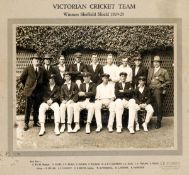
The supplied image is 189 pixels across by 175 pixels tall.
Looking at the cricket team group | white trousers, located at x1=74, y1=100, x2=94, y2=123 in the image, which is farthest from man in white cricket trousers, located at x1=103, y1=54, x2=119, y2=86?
white trousers, located at x1=74, y1=100, x2=94, y2=123

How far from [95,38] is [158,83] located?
0.28 meters

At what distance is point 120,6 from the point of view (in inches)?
75.8

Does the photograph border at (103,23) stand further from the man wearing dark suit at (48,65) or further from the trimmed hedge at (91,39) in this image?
the man wearing dark suit at (48,65)

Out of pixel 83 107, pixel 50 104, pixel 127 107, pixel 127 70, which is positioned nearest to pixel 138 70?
pixel 127 70

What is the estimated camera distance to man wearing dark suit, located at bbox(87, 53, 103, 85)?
1.96m

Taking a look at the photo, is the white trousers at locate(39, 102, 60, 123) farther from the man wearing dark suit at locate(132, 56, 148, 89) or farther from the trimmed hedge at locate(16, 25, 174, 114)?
the man wearing dark suit at locate(132, 56, 148, 89)

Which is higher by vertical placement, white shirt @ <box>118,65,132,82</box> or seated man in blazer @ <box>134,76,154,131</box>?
white shirt @ <box>118,65,132,82</box>

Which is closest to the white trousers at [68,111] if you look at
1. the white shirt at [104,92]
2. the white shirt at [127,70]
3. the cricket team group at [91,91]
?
the cricket team group at [91,91]

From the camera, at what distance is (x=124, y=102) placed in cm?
196

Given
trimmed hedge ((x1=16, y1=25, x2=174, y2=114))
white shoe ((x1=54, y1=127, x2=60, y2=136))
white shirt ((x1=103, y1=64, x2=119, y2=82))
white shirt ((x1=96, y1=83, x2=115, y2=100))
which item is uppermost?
trimmed hedge ((x1=16, y1=25, x2=174, y2=114))

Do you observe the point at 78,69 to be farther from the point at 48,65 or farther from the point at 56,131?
the point at 56,131

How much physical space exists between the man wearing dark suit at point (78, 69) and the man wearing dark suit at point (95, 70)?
0.9 inches

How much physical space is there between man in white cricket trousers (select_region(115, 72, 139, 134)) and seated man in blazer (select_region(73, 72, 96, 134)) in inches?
3.6

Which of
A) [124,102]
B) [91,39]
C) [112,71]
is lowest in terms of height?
[124,102]
